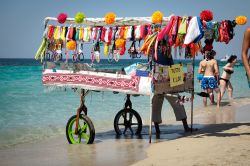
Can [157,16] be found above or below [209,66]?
above

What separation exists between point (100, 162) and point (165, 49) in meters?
2.21

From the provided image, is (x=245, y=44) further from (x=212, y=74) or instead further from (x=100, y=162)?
(x=212, y=74)

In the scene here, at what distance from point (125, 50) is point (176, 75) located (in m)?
0.95

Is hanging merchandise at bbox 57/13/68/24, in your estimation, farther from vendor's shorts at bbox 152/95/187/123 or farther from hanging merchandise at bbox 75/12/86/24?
vendor's shorts at bbox 152/95/187/123

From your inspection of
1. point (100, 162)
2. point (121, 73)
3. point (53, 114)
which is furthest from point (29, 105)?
point (100, 162)

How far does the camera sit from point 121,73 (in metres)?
8.08

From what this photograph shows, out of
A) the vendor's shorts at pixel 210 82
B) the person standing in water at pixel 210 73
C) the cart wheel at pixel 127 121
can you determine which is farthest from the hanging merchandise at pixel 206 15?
the vendor's shorts at pixel 210 82

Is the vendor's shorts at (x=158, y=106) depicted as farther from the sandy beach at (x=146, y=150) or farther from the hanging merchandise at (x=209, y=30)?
the hanging merchandise at (x=209, y=30)

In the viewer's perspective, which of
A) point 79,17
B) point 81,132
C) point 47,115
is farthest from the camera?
point 47,115

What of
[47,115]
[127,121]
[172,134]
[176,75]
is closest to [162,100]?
[176,75]

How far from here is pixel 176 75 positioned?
26.5ft

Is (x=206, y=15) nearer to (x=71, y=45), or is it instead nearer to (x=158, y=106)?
(x=158, y=106)

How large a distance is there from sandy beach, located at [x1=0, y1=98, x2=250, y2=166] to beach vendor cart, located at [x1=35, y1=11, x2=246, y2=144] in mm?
516

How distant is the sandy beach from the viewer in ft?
20.0
